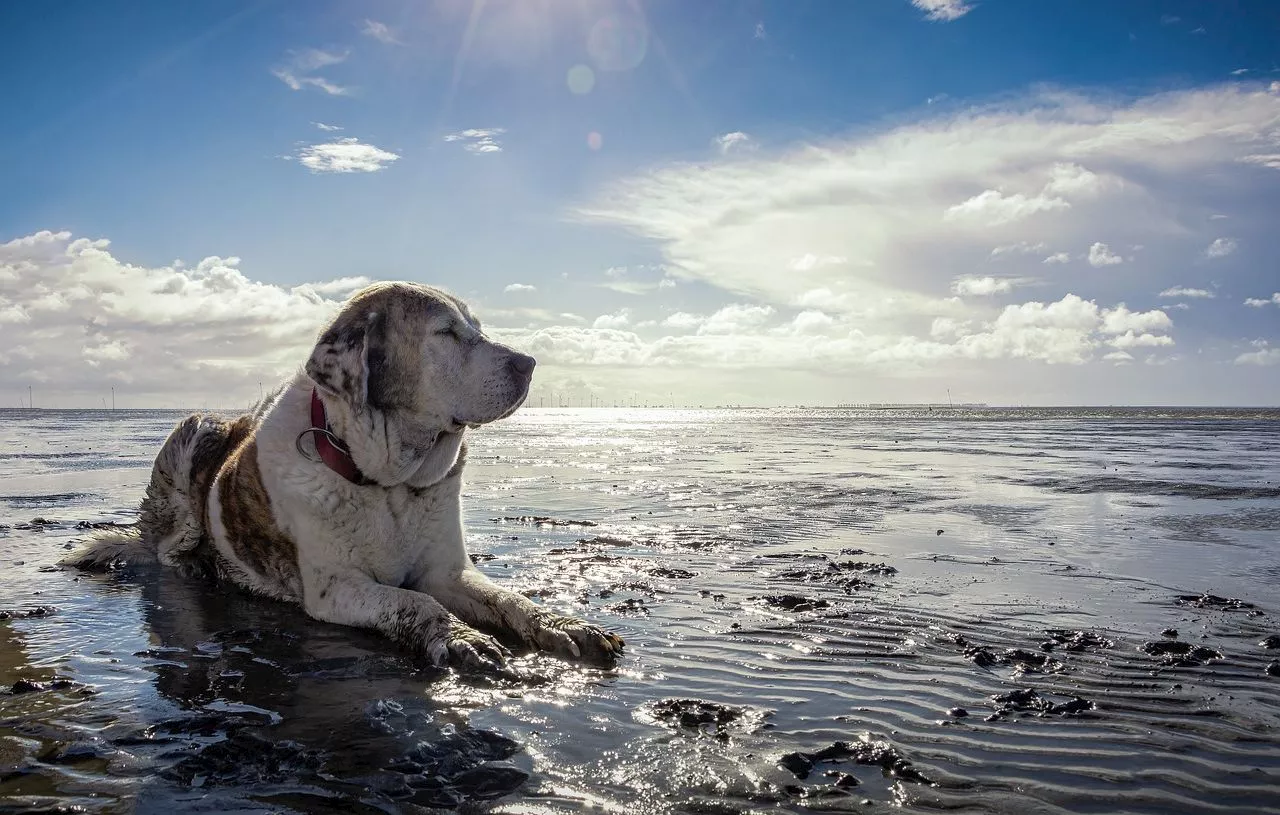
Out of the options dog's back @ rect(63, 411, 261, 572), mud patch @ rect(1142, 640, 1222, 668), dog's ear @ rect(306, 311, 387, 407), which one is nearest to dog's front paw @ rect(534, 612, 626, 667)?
dog's ear @ rect(306, 311, 387, 407)

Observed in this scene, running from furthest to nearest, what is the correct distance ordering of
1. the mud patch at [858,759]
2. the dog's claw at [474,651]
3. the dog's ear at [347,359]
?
the dog's ear at [347,359] < the dog's claw at [474,651] < the mud patch at [858,759]

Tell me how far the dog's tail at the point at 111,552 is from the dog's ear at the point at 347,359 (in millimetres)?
3865

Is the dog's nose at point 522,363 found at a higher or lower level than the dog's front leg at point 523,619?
higher

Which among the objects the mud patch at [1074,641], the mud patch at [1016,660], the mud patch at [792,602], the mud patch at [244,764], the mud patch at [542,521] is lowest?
the mud patch at [542,521]

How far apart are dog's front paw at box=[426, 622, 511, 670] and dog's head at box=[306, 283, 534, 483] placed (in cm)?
154

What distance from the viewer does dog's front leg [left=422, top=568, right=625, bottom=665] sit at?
477 centimetres

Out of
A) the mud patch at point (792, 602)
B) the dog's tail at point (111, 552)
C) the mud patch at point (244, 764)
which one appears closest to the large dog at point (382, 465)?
the mud patch at point (244, 764)

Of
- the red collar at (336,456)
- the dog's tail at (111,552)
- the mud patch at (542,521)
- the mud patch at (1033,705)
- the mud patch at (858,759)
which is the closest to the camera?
the mud patch at (858,759)

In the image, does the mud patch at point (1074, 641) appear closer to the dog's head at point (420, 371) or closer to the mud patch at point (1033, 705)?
the mud patch at point (1033, 705)

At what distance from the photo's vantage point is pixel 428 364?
5.65m

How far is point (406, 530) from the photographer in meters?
5.70

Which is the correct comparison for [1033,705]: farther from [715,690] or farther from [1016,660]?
[715,690]

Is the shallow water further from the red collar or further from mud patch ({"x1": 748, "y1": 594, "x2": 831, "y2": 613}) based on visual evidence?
the red collar

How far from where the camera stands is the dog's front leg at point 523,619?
15.7ft
